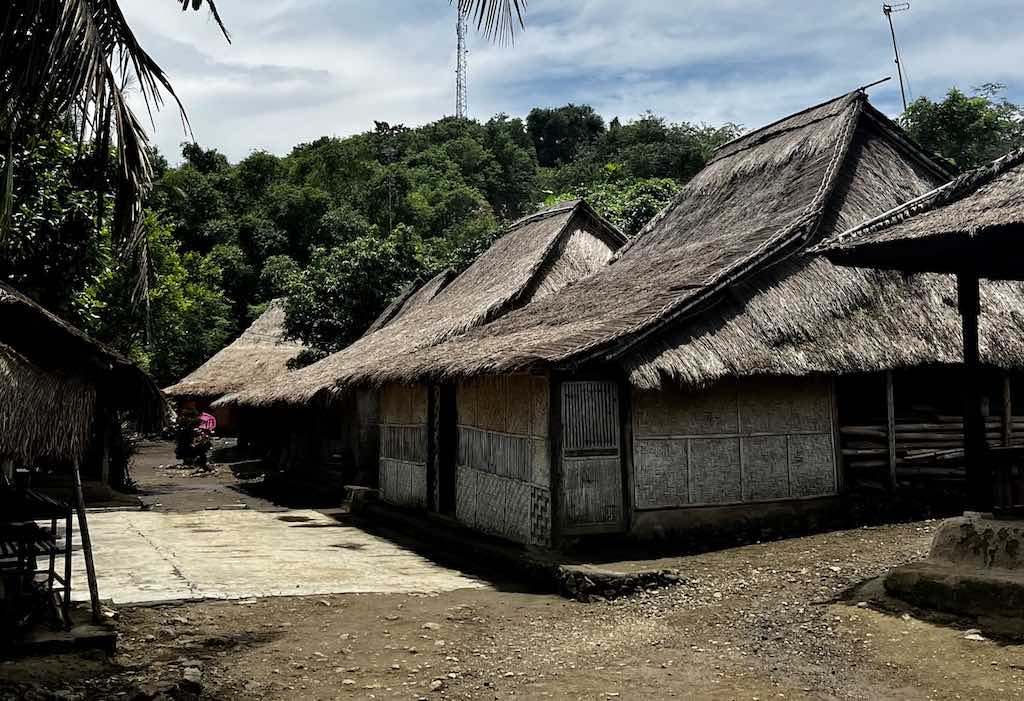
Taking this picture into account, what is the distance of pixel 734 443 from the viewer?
10.3 m

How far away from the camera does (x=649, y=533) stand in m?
9.82

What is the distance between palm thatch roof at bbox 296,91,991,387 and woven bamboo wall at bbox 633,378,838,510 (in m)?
0.62

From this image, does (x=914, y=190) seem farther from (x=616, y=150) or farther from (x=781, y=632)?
(x=616, y=150)

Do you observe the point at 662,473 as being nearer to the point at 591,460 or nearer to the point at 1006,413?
the point at 591,460

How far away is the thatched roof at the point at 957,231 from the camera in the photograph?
22.1 ft

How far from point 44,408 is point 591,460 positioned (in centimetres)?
541

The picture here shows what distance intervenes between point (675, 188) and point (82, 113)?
23.8 m

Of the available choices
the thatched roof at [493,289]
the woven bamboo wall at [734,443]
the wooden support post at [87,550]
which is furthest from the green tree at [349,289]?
the wooden support post at [87,550]

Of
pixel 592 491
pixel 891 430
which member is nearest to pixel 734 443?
pixel 592 491

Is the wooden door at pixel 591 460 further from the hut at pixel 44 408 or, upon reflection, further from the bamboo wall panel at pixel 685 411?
the hut at pixel 44 408

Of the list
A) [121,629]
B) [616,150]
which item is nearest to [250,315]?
[616,150]

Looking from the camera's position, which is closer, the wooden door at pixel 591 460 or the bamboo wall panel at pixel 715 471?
the wooden door at pixel 591 460

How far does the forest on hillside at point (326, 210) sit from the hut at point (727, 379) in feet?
14.8

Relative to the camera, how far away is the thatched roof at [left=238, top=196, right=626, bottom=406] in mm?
14961
